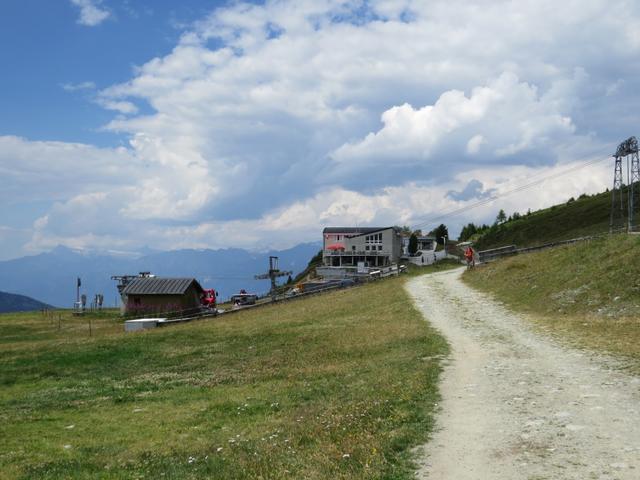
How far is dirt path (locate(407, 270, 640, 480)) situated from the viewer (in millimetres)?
8383

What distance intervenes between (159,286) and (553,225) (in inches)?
3421

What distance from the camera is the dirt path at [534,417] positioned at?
838cm

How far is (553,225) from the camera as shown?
401ft

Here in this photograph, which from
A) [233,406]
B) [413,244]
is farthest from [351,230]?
[233,406]

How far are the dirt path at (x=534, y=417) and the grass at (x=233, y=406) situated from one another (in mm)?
684

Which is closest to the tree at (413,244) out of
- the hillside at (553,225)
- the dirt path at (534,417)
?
the hillside at (553,225)

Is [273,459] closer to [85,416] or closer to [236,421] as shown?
[236,421]

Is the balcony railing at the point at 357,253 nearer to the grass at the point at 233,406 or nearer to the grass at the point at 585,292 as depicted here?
the grass at the point at 585,292

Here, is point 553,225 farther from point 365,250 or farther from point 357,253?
point 357,253

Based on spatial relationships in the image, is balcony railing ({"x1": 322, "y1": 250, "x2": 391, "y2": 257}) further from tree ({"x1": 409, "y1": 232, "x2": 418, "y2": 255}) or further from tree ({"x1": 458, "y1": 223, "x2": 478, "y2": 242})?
tree ({"x1": 458, "y1": 223, "x2": 478, "y2": 242})

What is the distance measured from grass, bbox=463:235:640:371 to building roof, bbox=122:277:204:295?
52.2 m

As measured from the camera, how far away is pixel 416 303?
37312 mm

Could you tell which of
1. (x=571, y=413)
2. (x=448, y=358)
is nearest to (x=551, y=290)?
(x=448, y=358)

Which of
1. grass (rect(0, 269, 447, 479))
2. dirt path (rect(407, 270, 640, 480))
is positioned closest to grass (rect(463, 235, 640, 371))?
dirt path (rect(407, 270, 640, 480))
